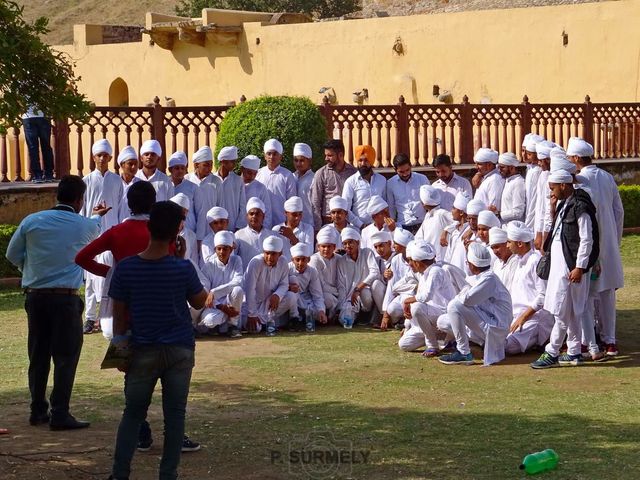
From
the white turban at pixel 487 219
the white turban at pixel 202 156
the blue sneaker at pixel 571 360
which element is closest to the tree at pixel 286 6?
the white turban at pixel 202 156

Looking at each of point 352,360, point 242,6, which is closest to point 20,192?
point 352,360

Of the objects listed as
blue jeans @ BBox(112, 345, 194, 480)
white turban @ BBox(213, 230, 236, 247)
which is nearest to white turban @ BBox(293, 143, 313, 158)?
white turban @ BBox(213, 230, 236, 247)

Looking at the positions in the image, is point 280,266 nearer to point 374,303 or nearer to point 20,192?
point 374,303

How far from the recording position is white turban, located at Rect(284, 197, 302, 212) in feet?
39.9

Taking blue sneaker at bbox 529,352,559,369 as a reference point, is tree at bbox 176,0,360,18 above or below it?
above

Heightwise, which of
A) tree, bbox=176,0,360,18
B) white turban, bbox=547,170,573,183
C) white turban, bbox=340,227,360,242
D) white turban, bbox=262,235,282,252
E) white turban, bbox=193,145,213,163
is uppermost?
tree, bbox=176,0,360,18

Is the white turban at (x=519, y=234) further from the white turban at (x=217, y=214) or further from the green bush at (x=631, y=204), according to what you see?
the green bush at (x=631, y=204)

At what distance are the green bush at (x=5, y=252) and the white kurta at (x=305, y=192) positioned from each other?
3.86 m

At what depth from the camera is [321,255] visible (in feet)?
39.1

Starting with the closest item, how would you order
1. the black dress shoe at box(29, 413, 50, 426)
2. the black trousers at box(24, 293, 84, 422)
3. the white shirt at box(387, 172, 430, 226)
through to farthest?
the black trousers at box(24, 293, 84, 422) → the black dress shoe at box(29, 413, 50, 426) → the white shirt at box(387, 172, 430, 226)

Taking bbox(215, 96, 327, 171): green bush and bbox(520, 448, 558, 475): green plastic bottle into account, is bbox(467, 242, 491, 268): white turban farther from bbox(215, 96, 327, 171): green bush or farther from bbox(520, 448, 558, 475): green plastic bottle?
bbox(215, 96, 327, 171): green bush

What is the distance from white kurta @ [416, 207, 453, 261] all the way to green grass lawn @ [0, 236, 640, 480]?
140 centimetres

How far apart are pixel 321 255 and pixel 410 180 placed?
1506mm

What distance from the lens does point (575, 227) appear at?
9.50 m
